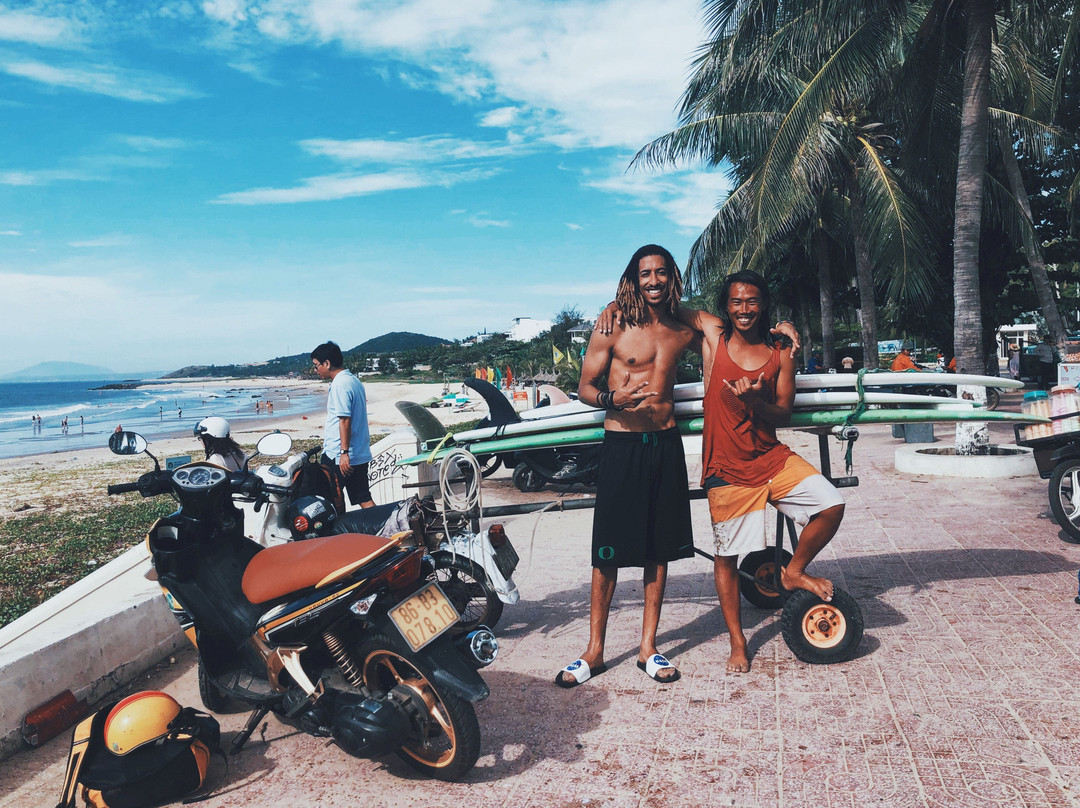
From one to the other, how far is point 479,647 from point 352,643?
508mm

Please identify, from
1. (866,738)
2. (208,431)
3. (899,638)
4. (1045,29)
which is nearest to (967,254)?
(1045,29)

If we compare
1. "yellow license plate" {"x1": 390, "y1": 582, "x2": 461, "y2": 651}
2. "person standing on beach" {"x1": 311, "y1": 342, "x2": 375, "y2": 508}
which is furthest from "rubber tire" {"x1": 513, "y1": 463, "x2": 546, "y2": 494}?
"yellow license plate" {"x1": 390, "y1": 582, "x2": 461, "y2": 651}

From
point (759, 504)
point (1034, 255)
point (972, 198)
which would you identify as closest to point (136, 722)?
point (759, 504)

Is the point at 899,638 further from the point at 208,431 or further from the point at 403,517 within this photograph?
the point at 208,431

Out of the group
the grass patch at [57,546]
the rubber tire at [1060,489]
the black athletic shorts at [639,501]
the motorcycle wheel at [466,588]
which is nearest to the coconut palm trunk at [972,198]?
the rubber tire at [1060,489]

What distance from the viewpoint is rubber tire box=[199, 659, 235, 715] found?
3.84 m

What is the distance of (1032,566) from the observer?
17.7 feet

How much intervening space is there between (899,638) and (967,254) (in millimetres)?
7145

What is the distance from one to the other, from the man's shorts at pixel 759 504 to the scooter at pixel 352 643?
4.59 ft

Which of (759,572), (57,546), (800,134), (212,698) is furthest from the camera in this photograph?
(800,134)

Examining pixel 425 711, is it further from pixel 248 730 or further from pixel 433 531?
pixel 433 531

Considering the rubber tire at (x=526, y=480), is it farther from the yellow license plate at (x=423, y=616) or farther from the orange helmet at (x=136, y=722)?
the orange helmet at (x=136, y=722)

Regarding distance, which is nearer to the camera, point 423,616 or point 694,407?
point 423,616

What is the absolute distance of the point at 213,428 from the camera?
4.49 metres
